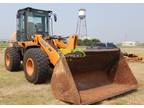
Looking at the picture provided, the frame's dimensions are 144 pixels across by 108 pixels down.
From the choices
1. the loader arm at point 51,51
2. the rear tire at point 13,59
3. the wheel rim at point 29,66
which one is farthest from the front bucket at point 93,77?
the rear tire at point 13,59

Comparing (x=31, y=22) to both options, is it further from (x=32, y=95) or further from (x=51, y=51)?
(x=32, y=95)

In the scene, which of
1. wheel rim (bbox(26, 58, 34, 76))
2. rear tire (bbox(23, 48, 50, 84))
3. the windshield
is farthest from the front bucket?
the windshield

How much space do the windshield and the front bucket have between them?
291cm

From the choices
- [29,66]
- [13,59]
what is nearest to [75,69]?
[29,66]

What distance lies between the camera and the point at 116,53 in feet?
23.4

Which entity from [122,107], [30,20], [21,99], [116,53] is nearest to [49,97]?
[21,99]

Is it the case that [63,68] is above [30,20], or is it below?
below

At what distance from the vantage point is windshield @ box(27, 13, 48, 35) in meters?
9.12

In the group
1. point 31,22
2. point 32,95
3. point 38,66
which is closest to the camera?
point 32,95

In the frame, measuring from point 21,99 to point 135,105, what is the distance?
229 cm

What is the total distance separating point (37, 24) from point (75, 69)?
321cm

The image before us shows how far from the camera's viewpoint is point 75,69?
6.61 metres

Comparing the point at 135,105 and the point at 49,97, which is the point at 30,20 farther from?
the point at 135,105

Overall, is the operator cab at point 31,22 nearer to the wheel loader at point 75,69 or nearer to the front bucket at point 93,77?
the wheel loader at point 75,69
